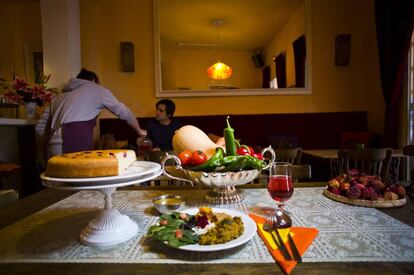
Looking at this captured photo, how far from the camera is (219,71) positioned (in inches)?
148

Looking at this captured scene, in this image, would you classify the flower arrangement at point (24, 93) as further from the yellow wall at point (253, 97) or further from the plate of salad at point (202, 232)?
the plate of salad at point (202, 232)

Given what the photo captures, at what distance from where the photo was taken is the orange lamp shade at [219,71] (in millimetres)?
3758

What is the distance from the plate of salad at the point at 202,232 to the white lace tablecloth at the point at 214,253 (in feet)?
0.07

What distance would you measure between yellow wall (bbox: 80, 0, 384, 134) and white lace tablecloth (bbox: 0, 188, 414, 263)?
2.90 m

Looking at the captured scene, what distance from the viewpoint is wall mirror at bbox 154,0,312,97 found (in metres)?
3.69

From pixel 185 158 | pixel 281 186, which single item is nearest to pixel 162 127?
pixel 185 158

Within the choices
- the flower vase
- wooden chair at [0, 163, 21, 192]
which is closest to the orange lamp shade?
the flower vase

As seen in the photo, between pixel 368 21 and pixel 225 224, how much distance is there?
13.3 feet

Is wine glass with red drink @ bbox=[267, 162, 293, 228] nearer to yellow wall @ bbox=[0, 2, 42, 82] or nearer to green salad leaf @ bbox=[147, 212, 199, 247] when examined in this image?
green salad leaf @ bbox=[147, 212, 199, 247]

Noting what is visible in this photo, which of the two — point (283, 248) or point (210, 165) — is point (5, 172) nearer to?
point (210, 165)

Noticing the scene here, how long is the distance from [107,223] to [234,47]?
137 inches

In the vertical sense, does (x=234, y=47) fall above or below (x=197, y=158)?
above

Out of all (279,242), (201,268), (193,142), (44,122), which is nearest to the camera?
(201,268)

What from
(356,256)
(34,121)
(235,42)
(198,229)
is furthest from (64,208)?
(235,42)
